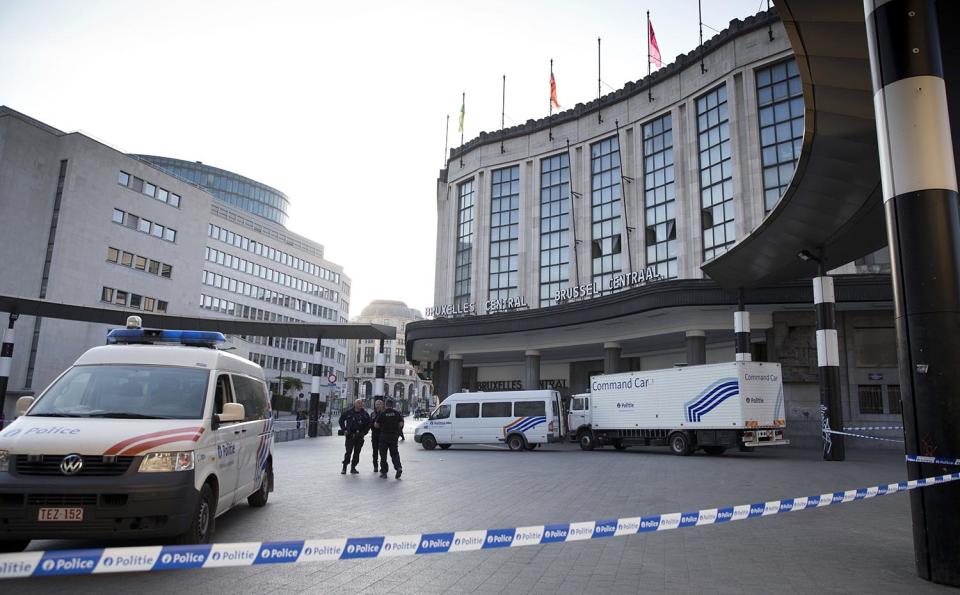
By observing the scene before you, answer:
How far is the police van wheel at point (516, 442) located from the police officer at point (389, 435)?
11.5 m

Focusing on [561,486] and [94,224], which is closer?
[561,486]

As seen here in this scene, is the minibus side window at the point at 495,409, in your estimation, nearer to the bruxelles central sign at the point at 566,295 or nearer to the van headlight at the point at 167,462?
the bruxelles central sign at the point at 566,295

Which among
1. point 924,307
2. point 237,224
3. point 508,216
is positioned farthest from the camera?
point 237,224

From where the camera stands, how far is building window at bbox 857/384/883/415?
87.7 ft

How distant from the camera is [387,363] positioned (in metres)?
149

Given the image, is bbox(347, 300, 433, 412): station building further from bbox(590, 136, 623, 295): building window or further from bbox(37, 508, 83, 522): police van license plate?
bbox(37, 508, 83, 522): police van license plate

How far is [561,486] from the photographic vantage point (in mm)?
12570

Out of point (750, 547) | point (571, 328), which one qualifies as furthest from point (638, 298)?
point (750, 547)

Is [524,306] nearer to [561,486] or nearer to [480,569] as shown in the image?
[561,486]

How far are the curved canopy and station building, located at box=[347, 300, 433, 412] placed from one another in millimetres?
122964

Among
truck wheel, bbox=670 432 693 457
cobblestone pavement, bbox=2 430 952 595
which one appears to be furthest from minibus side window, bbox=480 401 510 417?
cobblestone pavement, bbox=2 430 952 595

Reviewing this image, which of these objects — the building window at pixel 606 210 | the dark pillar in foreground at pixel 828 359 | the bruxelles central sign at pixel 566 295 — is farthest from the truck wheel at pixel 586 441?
the building window at pixel 606 210

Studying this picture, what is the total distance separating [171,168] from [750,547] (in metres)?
125

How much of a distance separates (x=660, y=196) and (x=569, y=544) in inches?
1288
